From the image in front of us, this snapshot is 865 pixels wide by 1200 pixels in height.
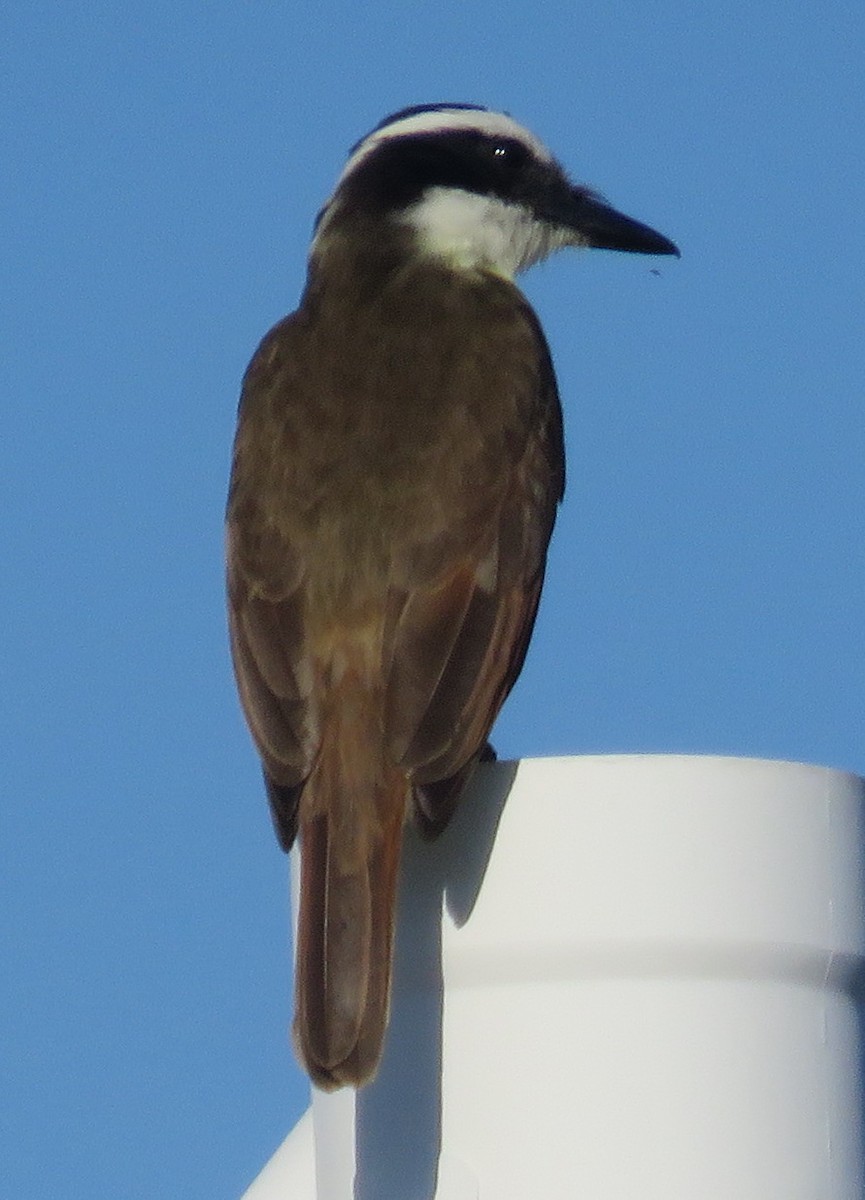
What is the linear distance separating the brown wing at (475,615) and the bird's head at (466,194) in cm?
78

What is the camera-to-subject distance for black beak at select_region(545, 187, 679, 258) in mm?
6355

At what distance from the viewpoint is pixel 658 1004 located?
10.2 ft

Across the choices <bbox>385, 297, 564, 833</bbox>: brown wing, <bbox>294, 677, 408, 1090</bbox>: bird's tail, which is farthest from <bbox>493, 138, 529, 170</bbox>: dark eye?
<bbox>294, 677, 408, 1090</bbox>: bird's tail

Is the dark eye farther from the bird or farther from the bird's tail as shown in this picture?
the bird's tail

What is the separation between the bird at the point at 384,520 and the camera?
3766mm

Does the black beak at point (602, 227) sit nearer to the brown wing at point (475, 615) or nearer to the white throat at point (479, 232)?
the white throat at point (479, 232)

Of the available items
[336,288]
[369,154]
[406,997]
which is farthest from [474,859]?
[369,154]

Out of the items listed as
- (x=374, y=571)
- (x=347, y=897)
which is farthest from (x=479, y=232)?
(x=347, y=897)

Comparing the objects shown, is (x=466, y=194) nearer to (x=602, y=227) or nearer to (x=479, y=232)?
(x=479, y=232)

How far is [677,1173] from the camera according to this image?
3.03m

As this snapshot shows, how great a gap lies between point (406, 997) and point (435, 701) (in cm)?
89

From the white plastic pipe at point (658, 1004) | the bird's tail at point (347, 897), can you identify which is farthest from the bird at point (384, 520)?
the white plastic pipe at point (658, 1004)

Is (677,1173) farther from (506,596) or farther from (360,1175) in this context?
(506,596)

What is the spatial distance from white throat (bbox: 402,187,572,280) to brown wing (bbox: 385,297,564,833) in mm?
692
